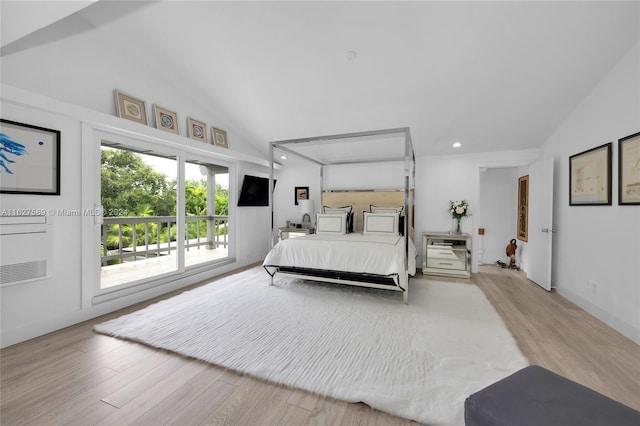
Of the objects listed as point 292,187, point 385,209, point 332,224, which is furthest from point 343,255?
point 292,187

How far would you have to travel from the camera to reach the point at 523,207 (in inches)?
199

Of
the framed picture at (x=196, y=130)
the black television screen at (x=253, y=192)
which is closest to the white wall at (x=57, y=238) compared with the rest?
the framed picture at (x=196, y=130)

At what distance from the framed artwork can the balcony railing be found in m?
5.87

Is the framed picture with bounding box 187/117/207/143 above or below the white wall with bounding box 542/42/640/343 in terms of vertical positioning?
above

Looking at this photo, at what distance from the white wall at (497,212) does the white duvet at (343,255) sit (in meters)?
2.74

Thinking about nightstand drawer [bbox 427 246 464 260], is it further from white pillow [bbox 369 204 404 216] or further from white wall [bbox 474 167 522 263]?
white wall [bbox 474 167 522 263]

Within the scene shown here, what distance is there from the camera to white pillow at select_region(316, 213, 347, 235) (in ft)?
15.4

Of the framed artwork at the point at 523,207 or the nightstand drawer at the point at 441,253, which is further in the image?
the framed artwork at the point at 523,207

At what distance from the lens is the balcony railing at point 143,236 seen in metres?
3.72

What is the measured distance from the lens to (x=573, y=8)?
2262 mm

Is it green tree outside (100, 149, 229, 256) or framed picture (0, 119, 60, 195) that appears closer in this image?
framed picture (0, 119, 60, 195)

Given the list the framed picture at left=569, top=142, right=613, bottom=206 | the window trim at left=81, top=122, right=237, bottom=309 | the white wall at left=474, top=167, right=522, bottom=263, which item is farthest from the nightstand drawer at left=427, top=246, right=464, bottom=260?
the window trim at left=81, top=122, right=237, bottom=309

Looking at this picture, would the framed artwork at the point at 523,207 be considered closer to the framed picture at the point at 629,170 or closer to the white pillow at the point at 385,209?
the white pillow at the point at 385,209

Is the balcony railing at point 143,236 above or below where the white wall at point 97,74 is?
below
